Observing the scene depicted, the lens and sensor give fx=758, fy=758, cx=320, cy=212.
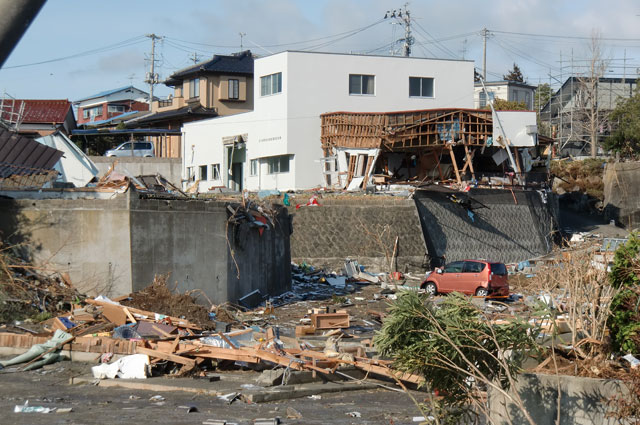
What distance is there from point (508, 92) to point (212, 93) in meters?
28.1

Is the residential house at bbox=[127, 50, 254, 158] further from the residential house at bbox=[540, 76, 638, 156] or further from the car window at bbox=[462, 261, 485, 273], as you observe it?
the car window at bbox=[462, 261, 485, 273]

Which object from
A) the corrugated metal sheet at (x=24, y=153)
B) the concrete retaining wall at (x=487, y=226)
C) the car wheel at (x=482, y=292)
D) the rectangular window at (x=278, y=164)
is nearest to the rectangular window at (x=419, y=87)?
the rectangular window at (x=278, y=164)

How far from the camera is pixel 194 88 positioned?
57688 millimetres

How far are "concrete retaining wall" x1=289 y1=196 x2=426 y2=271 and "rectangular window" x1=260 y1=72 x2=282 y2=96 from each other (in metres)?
9.25

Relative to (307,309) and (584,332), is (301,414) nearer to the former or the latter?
(584,332)

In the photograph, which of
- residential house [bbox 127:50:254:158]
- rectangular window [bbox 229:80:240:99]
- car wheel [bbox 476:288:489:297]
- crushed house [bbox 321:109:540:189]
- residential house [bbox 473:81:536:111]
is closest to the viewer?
car wheel [bbox 476:288:489:297]

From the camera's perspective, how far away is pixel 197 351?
13.8 meters

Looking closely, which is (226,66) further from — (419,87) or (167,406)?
(167,406)

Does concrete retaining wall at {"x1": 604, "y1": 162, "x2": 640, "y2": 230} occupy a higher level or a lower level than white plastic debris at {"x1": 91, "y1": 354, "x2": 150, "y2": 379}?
higher

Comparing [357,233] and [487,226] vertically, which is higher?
[487,226]

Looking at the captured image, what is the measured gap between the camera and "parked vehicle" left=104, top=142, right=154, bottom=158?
50369 mm

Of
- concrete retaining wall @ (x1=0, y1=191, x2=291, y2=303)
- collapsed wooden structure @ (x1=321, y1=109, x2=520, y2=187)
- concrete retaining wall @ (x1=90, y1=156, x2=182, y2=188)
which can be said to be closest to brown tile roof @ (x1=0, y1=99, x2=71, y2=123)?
concrete retaining wall @ (x1=90, y1=156, x2=182, y2=188)

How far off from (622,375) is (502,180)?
3252 cm

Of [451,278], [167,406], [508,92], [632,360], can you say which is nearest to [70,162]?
Answer: [451,278]
